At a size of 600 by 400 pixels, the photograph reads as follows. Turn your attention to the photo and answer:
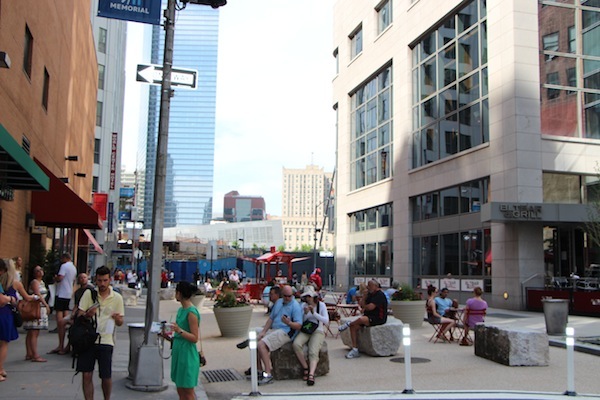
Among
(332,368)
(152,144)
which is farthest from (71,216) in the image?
(152,144)

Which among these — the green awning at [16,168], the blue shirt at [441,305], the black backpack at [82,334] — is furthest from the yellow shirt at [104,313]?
the blue shirt at [441,305]

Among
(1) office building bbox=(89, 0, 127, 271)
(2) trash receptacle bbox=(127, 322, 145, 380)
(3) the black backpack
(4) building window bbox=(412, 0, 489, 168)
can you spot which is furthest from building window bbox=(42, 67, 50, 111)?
(1) office building bbox=(89, 0, 127, 271)

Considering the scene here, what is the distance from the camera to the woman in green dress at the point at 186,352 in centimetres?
629

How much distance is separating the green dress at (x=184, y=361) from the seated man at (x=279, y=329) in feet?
9.64

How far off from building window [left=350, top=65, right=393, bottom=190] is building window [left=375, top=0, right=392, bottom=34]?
10.2ft

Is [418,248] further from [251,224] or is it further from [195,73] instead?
[251,224]

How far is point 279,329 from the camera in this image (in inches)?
381

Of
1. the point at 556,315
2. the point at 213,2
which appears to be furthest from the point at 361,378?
the point at 556,315

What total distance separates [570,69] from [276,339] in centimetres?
2129

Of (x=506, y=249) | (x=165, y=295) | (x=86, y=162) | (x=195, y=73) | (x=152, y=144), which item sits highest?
(x=152, y=144)

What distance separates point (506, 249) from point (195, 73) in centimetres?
1817

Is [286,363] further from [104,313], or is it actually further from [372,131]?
[372,131]

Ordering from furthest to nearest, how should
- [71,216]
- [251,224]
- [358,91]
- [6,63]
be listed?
1. [251,224]
2. [358,91]
3. [71,216]
4. [6,63]

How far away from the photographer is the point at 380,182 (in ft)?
121
